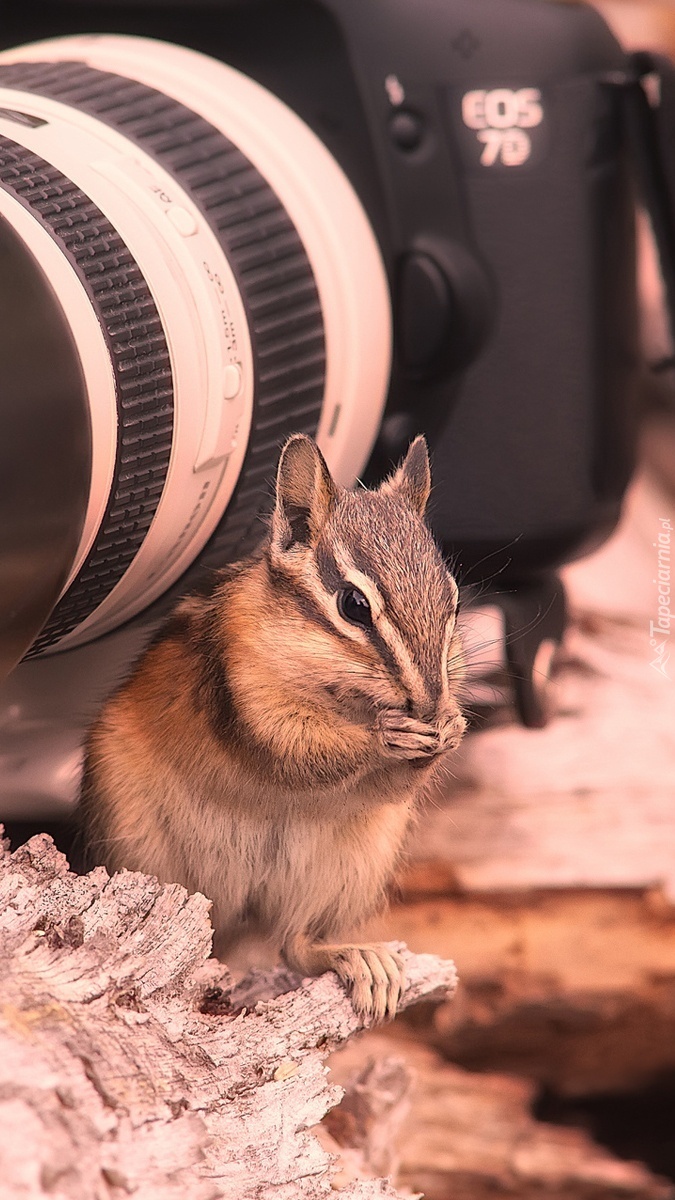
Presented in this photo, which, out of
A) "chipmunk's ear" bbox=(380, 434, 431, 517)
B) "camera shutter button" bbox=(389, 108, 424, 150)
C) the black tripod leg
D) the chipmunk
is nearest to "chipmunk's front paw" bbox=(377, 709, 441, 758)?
the chipmunk

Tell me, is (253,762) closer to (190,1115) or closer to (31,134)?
(190,1115)

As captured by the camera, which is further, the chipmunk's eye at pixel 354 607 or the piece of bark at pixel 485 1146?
the piece of bark at pixel 485 1146

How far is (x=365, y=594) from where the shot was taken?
0.48 metres

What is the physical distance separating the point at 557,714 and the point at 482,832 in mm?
106

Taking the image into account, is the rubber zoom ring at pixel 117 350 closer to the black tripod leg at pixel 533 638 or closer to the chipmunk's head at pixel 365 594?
the chipmunk's head at pixel 365 594

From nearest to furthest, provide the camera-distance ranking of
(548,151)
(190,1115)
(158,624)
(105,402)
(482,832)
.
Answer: (190,1115) < (105,402) < (158,624) < (548,151) < (482,832)

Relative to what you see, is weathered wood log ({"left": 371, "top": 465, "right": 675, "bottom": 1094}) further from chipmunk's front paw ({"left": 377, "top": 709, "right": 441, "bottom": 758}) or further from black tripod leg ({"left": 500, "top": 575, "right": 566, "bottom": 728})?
chipmunk's front paw ({"left": 377, "top": 709, "right": 441, "bottom": 758})

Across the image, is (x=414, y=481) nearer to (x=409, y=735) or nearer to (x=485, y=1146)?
(x=409, y=735)

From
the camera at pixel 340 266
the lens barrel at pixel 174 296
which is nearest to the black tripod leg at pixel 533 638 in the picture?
the camera at pixel 340 266

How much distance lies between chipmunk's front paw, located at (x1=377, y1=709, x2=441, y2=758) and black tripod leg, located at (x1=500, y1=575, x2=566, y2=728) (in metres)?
0.28

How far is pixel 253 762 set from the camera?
1.81 ft

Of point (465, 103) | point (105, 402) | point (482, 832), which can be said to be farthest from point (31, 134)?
point (482, 832)

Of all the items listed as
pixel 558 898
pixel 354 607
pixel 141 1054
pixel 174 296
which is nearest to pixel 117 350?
pixel 174 296

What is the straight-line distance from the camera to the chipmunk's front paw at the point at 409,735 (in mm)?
475
